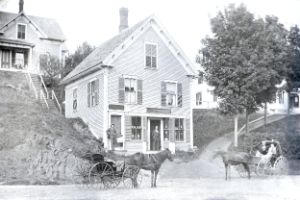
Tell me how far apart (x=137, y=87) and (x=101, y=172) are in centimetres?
332

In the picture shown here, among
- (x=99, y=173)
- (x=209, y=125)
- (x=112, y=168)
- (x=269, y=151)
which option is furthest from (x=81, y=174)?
(x=209, y=125)

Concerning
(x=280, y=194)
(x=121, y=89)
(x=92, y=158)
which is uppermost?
(x=121, y=89)

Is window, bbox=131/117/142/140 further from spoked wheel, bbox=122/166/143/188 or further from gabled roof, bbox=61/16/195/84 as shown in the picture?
gabled roof, bbox=61/16/195/84

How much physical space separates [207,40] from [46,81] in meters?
3.89

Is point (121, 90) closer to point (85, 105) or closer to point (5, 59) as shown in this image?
point (85, 105)

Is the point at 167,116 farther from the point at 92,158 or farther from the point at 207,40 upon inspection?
the point at 92,158

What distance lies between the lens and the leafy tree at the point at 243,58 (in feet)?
32.3

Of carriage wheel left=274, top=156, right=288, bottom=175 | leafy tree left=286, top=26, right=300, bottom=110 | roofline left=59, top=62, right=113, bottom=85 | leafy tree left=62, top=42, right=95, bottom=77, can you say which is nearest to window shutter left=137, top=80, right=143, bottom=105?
roofline left=59, top=62, right=113, bottom=85

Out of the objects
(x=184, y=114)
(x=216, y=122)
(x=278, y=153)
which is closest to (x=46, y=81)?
(x=184, y=114)

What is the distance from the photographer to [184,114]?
11.5 meters

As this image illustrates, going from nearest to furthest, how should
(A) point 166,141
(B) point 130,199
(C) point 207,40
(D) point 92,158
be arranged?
(B) point 130,199
(D) point 92,158
(A) point 166,141
(C) point 207,40

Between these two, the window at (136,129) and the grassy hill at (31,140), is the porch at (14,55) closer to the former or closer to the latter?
the grassy hill at (31,140)

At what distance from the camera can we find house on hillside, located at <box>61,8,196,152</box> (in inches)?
396

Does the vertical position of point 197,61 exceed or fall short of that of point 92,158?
it exceeds it
